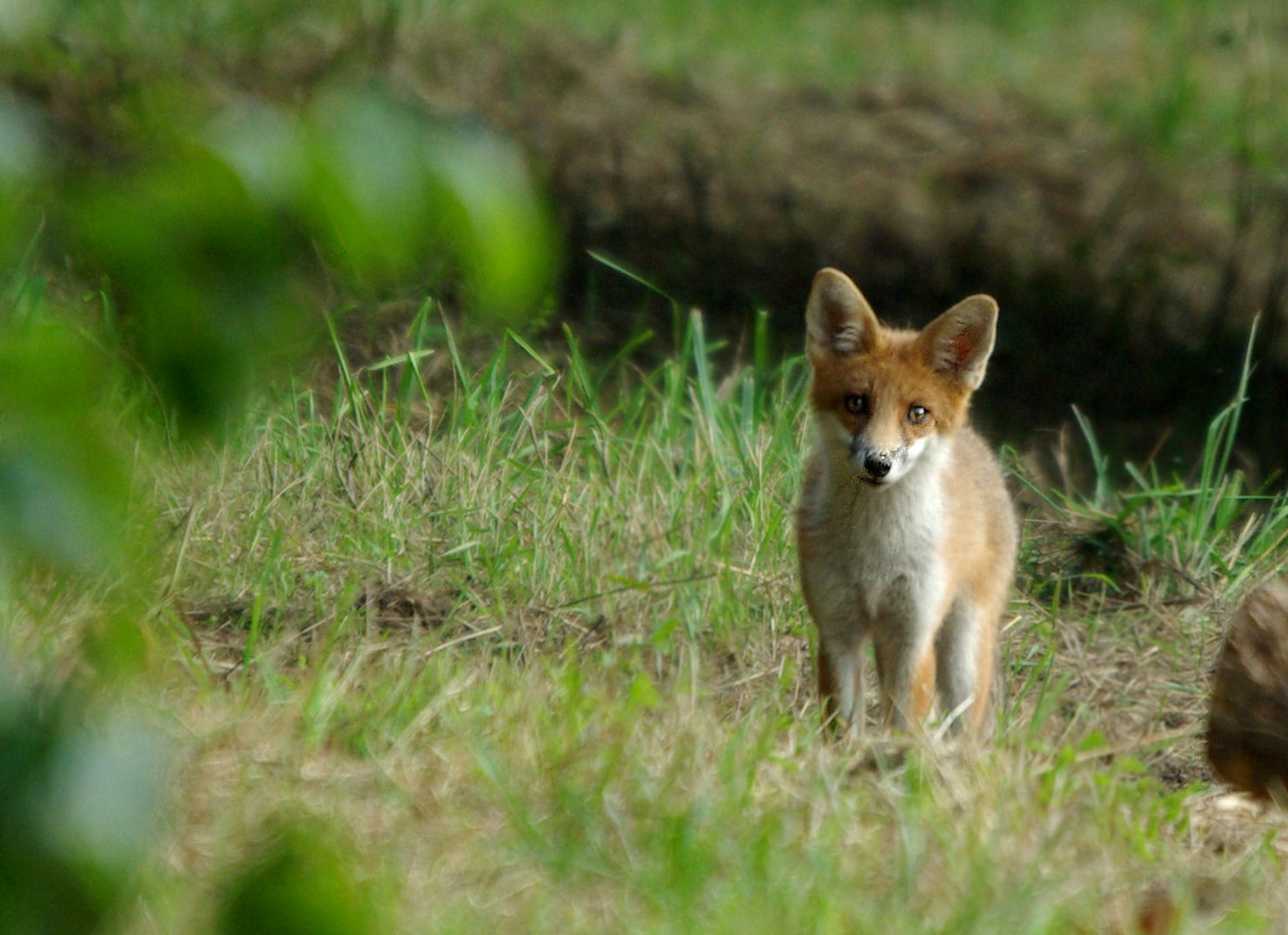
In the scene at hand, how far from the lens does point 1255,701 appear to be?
418 cm

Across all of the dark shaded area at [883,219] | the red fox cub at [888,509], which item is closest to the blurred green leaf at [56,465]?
the red fox cub at [888,509]

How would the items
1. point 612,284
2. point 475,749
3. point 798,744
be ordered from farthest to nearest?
1. point 612,284
2. point 798,744
3. point 475,749

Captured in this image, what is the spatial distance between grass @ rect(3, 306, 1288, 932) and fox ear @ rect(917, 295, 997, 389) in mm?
940

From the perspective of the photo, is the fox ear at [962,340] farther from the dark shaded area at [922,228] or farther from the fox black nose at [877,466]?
the dark shaded area at [922,228]

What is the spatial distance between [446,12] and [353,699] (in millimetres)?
7422

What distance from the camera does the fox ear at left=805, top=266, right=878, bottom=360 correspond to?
4387 mm

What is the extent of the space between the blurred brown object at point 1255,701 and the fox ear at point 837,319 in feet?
4.32

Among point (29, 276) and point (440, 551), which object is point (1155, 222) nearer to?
point (440, 551)

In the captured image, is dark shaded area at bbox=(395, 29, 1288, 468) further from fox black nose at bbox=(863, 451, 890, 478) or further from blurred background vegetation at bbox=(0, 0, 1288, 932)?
fox black nose at bbox=(863, 451, 890, 478)

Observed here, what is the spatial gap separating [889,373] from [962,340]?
284 mm

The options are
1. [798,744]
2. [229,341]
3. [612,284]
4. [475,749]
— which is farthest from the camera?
[612,284]

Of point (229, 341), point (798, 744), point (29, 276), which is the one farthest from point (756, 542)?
point (229, 341)

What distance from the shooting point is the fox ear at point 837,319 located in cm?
439

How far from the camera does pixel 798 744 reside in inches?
151
